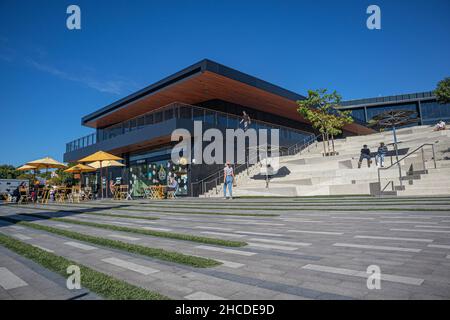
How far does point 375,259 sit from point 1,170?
96988mm

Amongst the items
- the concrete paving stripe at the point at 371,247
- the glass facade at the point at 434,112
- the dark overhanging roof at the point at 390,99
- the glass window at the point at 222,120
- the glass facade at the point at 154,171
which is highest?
the dark overhanging roof at the point at 390,99

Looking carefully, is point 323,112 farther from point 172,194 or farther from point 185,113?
point 172,194

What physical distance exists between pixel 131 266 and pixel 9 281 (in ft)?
3.93

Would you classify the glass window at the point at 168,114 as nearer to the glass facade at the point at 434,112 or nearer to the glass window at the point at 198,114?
the glass window at the point at 198,114

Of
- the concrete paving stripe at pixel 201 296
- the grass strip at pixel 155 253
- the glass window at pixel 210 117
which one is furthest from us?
the glass window at pixel 210 117

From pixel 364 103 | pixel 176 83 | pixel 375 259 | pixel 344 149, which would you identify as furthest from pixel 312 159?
pixel 364 103

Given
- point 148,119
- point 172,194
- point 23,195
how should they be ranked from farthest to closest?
point 148,119
point 172,194
point 23,195

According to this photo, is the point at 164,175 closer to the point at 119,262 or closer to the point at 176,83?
the point at 176,83

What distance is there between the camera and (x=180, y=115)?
20.1 m

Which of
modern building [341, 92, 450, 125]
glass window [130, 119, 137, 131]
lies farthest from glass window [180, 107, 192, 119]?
modern building [341, 92, 450, 125]

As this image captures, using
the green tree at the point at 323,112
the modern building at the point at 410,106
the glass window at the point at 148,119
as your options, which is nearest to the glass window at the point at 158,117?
the glass window at the point at 148,119

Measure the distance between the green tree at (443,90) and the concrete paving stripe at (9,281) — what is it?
32.3 meters

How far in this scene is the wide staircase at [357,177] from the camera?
12.3 metres

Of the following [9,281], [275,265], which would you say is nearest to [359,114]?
[275,265]
